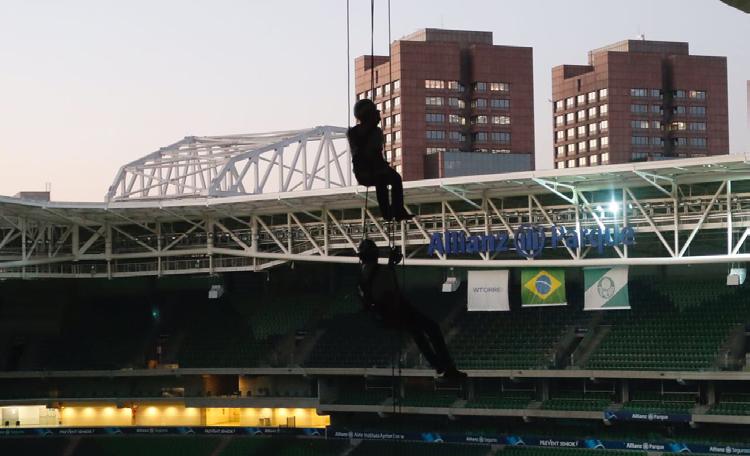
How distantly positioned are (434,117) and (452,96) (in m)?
2.41

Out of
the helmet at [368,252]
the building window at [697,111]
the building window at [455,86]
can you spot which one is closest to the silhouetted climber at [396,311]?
the helmet at [368,252]

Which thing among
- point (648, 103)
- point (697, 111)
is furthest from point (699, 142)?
point (648, 103)

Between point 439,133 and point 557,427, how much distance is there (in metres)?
73.3

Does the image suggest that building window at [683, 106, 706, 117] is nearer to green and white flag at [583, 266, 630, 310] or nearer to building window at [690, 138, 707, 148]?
building window at [690, 138, 707, 148]

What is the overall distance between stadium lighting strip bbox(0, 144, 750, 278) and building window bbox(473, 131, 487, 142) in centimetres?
6644

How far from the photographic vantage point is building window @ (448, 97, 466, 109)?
357 ft

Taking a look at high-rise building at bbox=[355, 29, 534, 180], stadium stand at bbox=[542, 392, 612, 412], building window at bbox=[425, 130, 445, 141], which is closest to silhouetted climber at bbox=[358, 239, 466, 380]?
stadium stand at bbox=[542, 392, 612, 412]

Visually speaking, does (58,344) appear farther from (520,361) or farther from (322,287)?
(520,361)

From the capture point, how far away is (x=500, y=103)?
109 metres

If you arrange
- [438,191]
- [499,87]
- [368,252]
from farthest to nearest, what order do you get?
[499,87], [438,191], [368,252]

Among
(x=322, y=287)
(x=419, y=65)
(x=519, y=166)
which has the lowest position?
(x=322, y=287)

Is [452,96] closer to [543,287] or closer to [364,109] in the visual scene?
[543,287]

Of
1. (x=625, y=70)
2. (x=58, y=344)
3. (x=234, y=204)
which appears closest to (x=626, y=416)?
(x=234, y=204)

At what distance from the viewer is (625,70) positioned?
113938mm
